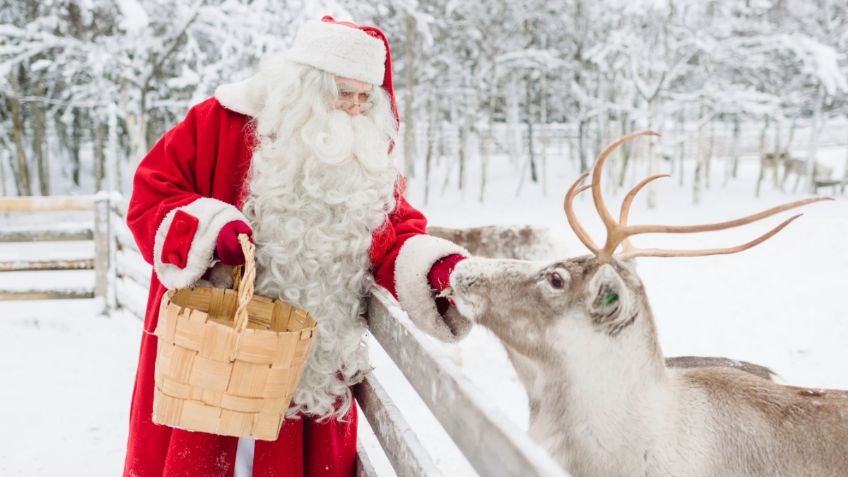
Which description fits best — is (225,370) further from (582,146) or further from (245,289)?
(582,146)

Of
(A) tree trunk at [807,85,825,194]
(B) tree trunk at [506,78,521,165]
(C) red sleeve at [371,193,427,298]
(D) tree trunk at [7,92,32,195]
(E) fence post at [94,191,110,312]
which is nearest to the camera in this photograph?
(C) red sleeve at [371,193,427,298]

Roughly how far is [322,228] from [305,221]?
0.06 metres

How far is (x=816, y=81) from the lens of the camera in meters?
19.5

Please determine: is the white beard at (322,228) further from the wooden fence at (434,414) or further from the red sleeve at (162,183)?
the red sleeve at (162,183)

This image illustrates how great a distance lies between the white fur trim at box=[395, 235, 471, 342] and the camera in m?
2.40

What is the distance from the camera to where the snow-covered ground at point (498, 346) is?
165 inches

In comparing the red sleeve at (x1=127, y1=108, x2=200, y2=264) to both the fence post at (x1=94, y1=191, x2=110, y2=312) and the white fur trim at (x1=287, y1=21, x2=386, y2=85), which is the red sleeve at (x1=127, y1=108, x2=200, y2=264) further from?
the fence post at (x1=94, y1=191, x2=110, y2=312)

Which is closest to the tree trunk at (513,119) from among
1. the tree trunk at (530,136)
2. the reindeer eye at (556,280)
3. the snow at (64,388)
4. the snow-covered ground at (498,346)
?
the tree trunk at (530,136)

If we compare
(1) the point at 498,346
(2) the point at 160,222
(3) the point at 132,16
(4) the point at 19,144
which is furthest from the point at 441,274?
(4) the point at 19,144

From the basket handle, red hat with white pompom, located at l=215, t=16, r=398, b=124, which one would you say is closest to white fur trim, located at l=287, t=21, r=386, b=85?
red hat with white pompom, located at l=215, t=16, r=398, b=124

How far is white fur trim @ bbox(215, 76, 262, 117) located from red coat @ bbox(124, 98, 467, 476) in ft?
0.10

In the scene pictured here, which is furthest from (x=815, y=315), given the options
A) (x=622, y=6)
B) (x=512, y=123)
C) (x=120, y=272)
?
(x=512, y=123)

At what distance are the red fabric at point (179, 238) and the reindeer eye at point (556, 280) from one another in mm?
1224

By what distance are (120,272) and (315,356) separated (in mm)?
5564
